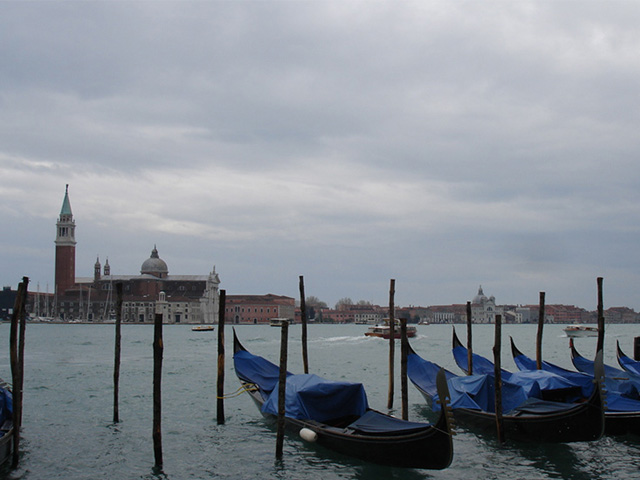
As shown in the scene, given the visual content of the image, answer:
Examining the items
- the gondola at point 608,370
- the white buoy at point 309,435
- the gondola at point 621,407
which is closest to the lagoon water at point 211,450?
the gondola at point 621,407

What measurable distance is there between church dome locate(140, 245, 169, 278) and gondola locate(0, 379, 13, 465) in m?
91.3

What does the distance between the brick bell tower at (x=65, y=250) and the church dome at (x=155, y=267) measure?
11.2m

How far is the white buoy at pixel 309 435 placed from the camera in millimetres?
8695

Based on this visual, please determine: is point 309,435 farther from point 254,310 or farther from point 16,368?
point 254,310

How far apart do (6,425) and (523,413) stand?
675 cm

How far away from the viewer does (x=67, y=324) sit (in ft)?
295

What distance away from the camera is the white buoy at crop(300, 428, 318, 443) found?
8.70m

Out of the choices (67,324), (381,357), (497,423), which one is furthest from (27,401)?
(67,324)

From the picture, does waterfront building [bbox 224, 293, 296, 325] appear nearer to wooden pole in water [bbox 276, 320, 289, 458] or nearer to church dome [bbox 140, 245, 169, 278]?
church dome [bbox 140, 245, 169, 278]

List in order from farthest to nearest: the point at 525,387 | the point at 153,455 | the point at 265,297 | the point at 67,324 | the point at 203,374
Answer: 1. the point at 265,297
2. the point at 67,324
3. the point at 203,374
4. the point at 525,387
5. the point at 153,455

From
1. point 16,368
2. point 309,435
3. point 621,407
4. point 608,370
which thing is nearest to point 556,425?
point 621,407

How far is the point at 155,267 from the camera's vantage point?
98500 mm

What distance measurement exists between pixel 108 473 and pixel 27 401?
6.79m

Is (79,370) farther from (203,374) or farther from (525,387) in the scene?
(525,387)
